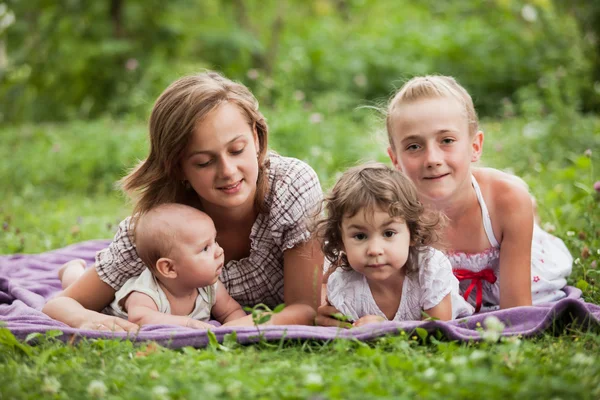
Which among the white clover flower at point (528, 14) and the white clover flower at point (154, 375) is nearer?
the white clover flower at point (154, 375)

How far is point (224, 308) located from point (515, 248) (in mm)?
1382

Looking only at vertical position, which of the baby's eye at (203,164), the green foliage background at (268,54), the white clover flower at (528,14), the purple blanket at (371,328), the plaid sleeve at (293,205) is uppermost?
the white clover flower at (528,14)

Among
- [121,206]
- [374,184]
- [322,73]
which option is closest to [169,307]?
[374,184]

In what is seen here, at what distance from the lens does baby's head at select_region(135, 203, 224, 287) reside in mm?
3092

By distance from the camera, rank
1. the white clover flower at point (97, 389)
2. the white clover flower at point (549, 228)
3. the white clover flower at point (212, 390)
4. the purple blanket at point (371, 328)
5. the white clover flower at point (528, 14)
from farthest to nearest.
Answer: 1. the white clover flower at point (528, 14)
2. the white clover flower at point (549, 228)
3. the purple blanket at point (371, 328)
4. the white clover flower at point (97, 389)
5. the white clover flower at point (212, 390)

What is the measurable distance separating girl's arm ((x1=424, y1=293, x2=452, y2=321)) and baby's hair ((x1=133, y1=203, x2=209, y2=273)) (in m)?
1.10

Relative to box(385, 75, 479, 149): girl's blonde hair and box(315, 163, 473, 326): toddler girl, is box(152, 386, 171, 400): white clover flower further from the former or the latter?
box(385, 75, 479, 149): girl's blonde hair

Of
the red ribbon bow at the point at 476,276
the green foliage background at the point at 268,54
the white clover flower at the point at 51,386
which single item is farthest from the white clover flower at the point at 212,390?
the green foliage background at the point at 268,54

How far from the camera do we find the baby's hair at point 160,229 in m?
3.10

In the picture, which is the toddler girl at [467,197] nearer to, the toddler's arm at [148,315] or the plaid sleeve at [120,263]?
the toddler's arm at [148,315]

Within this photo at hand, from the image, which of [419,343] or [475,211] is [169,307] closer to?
[419,343]

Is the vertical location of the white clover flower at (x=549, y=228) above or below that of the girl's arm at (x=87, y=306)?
above

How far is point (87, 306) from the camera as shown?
132 inches

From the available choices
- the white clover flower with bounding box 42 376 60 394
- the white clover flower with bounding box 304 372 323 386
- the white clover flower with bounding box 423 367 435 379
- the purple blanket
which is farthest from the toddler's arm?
the white clover flower with bounding box 423 367 435 379
